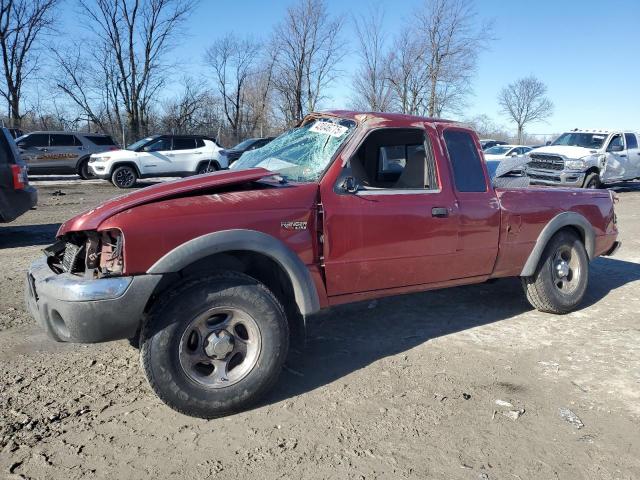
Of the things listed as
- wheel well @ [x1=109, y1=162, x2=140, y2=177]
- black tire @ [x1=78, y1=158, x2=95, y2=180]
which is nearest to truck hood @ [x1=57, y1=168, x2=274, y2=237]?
wheel well @ [x1=109, y1=162, x2=140, y2=177]

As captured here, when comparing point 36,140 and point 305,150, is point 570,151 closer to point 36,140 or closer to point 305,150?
point 305,150

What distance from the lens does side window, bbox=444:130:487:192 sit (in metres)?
4.18

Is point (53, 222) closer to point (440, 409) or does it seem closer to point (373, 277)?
point (373, 277)

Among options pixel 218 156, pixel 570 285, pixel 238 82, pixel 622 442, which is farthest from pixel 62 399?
pixel 238 82

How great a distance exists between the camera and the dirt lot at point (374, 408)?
267 cm

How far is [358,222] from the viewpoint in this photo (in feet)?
11.7

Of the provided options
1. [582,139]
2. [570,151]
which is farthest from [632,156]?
[570,151]

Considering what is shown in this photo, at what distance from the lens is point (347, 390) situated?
3.43 m

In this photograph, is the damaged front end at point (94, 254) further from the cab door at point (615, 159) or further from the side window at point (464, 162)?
the cab door at point (615, 159)

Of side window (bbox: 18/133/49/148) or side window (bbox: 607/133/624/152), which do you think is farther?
side window (bbox: 18/133/49/148)

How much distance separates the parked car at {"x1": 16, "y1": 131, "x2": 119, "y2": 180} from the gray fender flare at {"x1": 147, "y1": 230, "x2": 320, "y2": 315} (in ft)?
60.9

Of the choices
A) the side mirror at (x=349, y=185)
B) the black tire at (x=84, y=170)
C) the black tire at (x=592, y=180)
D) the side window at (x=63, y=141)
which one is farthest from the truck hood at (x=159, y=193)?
the side window at (x=63, y=141)

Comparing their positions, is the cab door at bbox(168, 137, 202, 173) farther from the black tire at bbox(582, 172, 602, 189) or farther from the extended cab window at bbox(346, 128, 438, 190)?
the extended cab window at bbox(346, 128, 438, 190)

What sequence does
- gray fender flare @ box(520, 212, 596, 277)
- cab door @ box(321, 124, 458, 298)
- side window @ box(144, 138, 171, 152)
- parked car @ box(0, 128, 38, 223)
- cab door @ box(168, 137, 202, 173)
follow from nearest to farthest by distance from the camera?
cab door @ box(321, 124, 458, 298)
gray fender flare @ box(520, 212, 596, 277)
parked car @ box(0, 128, 38, 223)
side window @ box(144, 138, 171, 152)
cab door @ box(168, 137, 202, 173)
